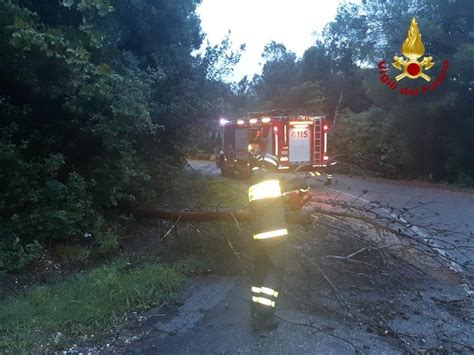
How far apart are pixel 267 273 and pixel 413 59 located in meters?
15.1

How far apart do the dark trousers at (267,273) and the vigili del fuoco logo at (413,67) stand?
46.8ft

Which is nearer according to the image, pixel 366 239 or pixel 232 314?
pixel 232 314

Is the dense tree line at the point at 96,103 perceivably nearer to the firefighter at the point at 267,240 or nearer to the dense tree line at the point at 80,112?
the dense tree line at the point at 80,112

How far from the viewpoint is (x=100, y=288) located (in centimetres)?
452

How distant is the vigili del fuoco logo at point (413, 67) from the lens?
15938 millimetres

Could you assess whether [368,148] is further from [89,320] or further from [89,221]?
[89,320]

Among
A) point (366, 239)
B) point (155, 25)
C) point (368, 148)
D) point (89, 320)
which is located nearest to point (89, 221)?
point (89, 320)

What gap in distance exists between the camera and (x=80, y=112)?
623cm

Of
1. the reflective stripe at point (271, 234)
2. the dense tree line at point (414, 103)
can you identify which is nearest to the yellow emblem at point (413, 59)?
the dense tree line at point (414, 103)

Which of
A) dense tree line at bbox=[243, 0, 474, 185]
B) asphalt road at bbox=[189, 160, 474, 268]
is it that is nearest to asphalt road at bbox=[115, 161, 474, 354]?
asphalt road at bbox=[189, 160, 474, 268]

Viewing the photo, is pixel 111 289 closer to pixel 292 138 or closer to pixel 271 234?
pixel 271 234

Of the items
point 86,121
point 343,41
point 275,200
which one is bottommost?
point 275,200

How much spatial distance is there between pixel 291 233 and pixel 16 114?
408 cm

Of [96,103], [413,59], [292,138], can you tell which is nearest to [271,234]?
[96,103]
